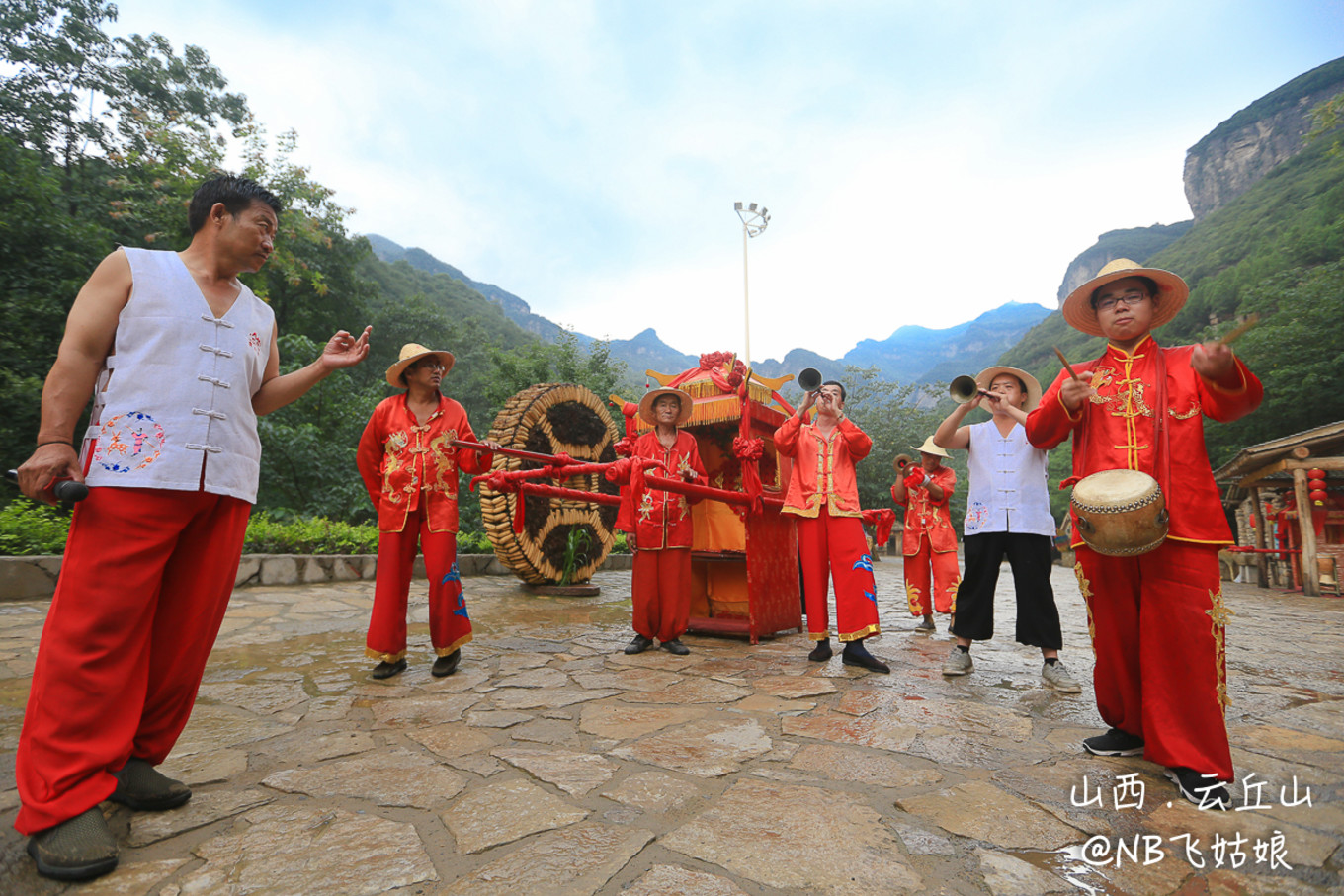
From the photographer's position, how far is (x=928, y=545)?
623 centimetres

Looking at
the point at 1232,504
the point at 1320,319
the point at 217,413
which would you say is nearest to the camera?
the point at 217,413

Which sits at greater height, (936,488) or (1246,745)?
(936,488)

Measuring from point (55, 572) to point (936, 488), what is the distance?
841 cm

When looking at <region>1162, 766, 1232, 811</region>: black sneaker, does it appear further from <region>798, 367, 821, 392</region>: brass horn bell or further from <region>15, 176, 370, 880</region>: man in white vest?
<region>15, 176, 370, 880</region>: man in white vest

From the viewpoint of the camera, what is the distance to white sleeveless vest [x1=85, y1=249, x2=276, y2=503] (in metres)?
1.93

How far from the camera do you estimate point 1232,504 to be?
56.5 ft

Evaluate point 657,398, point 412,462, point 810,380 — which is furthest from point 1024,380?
point 412,462

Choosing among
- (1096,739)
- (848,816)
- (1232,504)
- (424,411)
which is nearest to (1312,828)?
(1096,739)

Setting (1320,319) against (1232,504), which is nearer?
(1232,504)

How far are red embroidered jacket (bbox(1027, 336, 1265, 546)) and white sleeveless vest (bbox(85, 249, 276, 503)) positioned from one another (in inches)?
124

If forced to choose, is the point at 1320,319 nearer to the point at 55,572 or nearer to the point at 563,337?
the point at 563,337

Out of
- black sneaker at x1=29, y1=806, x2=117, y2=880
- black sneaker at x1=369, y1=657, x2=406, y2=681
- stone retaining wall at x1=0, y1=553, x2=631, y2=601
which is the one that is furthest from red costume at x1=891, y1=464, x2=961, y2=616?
black sneaker at x1=29, y1=806, x2=117, y2=880

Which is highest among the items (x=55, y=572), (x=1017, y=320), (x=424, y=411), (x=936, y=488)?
(x=1017, y=320)

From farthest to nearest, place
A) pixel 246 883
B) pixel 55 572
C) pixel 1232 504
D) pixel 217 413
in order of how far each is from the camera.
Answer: pixel 1232 504, pixel 55 572, pixel 217 413, pixel 246 883
